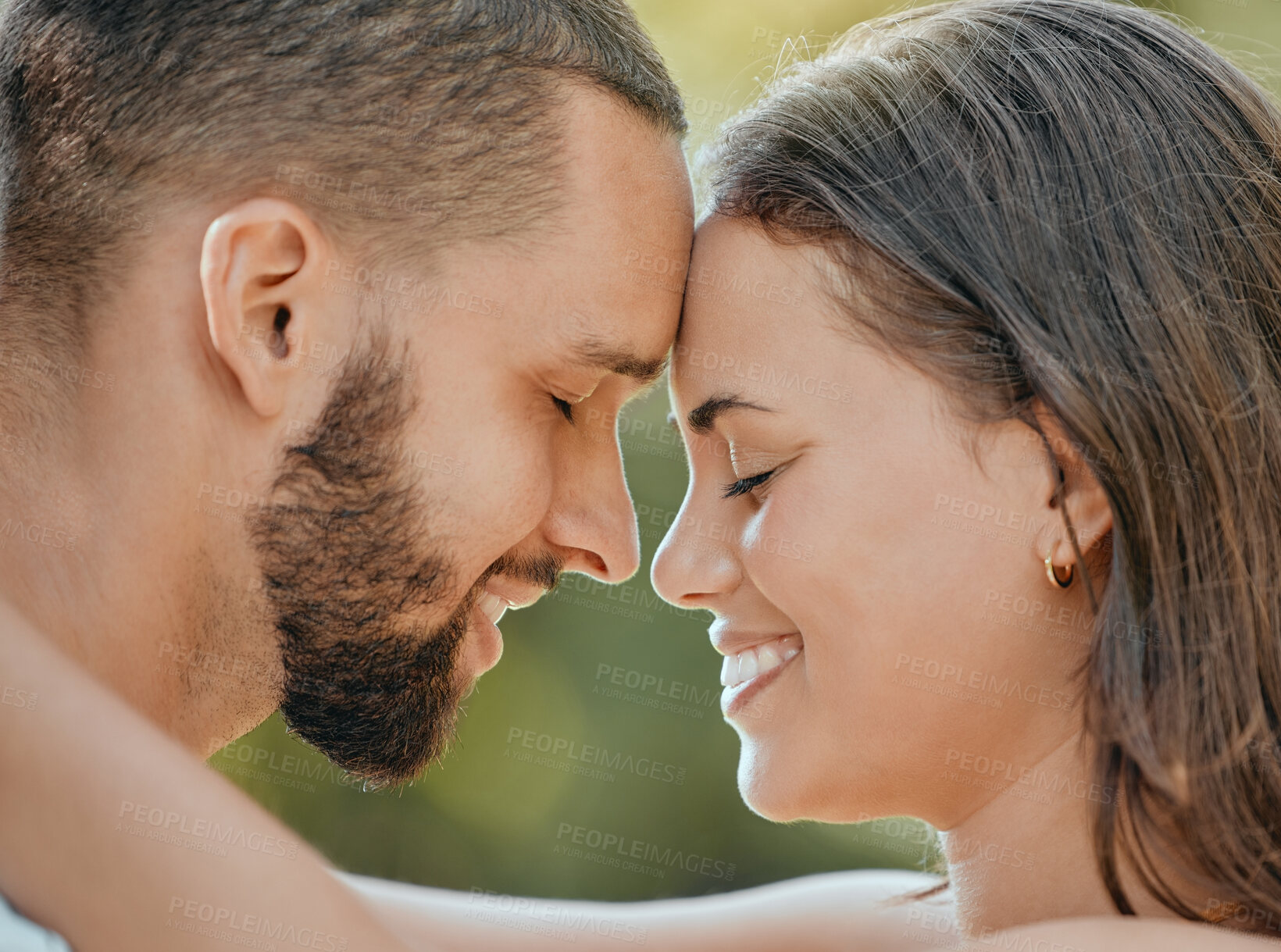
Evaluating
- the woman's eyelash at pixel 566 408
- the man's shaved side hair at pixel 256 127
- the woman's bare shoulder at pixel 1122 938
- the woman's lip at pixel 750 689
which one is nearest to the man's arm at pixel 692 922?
the woman's lip at pixel 750 689

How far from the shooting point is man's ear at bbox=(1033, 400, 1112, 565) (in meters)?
1.76

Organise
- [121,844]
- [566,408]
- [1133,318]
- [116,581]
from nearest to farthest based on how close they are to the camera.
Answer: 1. [121,844]
2. [1133,318]
3. [116,581]
4. [566,408]

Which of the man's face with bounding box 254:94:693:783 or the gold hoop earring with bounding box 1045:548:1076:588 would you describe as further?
the man's face with bounding box 254:94:693:783

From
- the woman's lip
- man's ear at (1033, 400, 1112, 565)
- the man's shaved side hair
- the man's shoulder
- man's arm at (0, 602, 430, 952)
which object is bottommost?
the woman's lip

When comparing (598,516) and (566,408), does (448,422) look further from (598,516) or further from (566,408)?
(598,516)

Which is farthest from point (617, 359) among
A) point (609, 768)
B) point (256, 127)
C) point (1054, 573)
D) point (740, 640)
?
point (609, 768)

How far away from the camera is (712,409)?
196 cm

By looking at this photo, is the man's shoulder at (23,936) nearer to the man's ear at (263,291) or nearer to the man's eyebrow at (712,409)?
the man's ear at (263,291)

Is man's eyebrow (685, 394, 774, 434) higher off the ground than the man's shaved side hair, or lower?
lower

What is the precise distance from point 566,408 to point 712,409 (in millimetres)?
392

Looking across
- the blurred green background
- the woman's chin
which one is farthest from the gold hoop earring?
the blurred green background

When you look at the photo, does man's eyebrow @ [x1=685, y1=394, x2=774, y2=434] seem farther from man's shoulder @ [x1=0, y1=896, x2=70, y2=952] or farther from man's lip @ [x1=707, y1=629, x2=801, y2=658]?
man's shoulder @ [x1=0, y1=896, x2=70, y2=952]

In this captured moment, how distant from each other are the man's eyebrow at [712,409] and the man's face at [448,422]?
0.19 meters

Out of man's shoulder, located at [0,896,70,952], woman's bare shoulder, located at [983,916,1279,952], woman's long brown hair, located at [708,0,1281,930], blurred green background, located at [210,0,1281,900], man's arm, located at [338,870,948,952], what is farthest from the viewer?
blurred green background, located at [210,0,1281,900]
